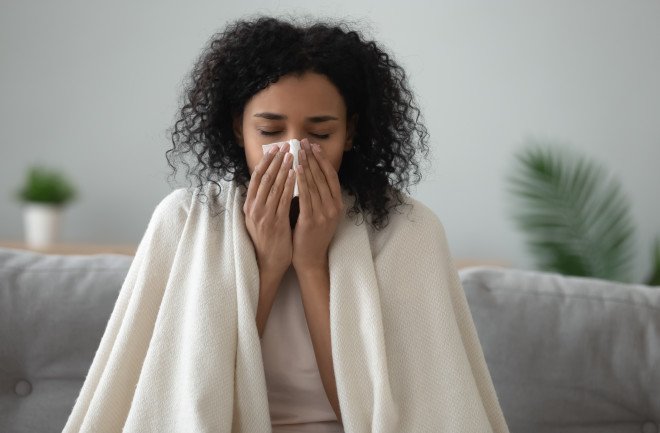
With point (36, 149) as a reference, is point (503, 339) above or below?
below

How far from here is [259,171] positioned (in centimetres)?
128

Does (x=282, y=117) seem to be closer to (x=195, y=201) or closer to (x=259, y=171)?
(x=259, y=171)

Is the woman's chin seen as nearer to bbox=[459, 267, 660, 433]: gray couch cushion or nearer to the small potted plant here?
bbox=[459, 267, 660, 433]: gray couch cushion

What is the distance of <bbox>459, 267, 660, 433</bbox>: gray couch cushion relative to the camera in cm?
170

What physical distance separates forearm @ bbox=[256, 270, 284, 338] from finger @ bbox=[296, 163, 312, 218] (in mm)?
121

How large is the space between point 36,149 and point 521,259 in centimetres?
207

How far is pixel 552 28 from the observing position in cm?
315

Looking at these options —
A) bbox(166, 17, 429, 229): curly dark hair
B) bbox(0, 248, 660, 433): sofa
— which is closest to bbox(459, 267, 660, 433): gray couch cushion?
bbox(0, 248, 660, 433): sofa

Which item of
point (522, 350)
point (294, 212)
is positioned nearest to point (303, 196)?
point (294, 212)

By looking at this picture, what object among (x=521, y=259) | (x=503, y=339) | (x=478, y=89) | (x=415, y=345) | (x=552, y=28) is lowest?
(x=521, y=259)

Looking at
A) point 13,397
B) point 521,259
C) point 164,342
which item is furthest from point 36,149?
point 164,342

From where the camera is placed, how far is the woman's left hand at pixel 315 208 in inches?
50.3

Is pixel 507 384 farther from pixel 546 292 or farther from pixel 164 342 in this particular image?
pixel 164 342

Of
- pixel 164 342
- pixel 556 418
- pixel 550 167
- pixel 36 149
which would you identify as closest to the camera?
pixel 164 342
